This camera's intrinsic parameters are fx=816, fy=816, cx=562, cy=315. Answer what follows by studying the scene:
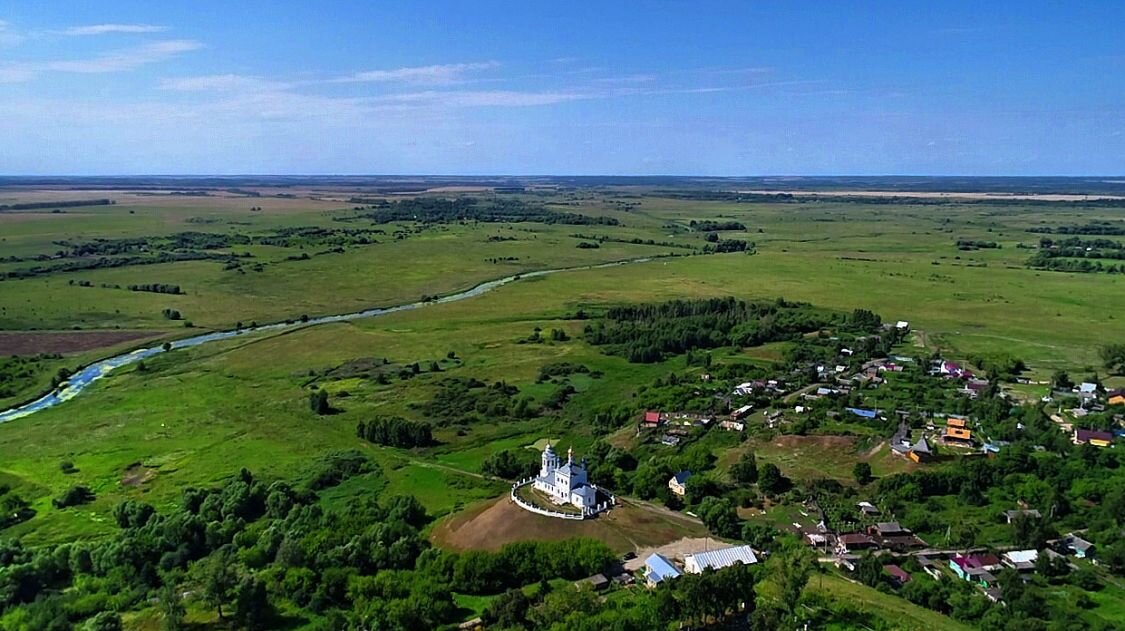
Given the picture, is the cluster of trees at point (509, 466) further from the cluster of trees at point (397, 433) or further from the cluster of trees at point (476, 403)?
the cluster of trees at point (476, 403)

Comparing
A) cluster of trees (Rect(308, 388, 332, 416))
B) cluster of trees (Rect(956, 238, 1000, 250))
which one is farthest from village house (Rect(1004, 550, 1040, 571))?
cluster of trees (Rect(956, 238, 1000, 250))

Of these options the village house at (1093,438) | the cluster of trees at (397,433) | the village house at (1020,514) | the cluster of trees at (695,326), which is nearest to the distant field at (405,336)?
the cluster of trees at (397,433)

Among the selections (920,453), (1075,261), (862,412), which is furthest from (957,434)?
(1075,261)

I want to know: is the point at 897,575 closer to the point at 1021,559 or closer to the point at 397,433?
the point at 1021,559

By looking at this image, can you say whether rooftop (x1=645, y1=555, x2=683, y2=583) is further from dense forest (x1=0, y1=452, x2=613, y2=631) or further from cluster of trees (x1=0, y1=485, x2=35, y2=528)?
cluster of trees (x1=0, y1=485, x2=35, y2=528)

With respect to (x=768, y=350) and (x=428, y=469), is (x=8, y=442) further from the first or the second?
(x=768, y=350)

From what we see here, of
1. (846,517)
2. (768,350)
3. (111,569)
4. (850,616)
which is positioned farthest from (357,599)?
(768,350)
